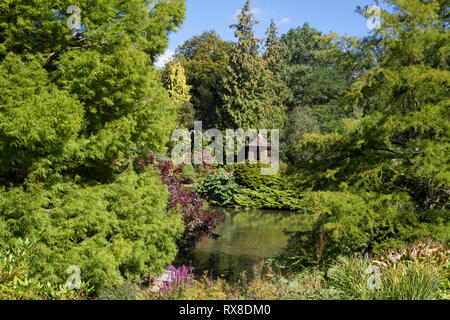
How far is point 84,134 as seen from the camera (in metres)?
5.93

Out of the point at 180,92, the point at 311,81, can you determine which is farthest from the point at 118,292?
the point at 311,81

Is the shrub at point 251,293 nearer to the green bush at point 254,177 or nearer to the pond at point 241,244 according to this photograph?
the pond at point 241,244

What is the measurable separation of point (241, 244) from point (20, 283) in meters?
7.30

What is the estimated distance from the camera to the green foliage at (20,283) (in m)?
4.09

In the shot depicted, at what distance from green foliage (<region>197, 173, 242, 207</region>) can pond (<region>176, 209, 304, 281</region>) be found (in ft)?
6.01

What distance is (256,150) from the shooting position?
72.6 feet

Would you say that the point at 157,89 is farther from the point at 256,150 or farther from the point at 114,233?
the point at 256,150

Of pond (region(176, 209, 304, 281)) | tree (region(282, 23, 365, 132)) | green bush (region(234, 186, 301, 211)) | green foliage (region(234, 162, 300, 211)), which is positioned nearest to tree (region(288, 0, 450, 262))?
pond (region(176, 209, 304, 281))

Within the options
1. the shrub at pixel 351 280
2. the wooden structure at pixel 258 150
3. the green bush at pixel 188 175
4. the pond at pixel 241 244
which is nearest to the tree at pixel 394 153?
the shrub at pixel 351 280

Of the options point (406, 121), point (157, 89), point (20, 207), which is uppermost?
point (157, 89)

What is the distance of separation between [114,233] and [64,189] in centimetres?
112

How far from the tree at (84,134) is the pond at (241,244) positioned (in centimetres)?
155
